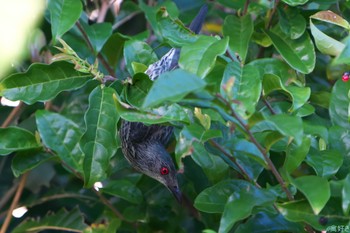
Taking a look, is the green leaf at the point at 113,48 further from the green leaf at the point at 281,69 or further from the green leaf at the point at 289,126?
the green leaf at the point at 289,126

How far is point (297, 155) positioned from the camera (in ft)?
7.27

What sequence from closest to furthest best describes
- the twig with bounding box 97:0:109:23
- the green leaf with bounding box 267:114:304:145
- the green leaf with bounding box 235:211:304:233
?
the green leaf with bounding box 267:114:304:145
the green leaf with bounding box 235:211:304:233
the twig with bounding box 97:0:109:23

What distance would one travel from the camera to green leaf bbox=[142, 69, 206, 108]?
172 centimetres

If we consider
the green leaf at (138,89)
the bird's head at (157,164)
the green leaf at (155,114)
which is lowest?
the bird's head at (157,164)

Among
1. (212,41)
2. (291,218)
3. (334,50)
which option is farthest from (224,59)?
(291,218)

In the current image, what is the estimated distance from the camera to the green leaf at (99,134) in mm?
2557

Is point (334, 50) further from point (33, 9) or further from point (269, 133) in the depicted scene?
point (33, 9)

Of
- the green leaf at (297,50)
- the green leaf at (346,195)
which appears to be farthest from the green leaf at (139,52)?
the green leaf at (346,195)

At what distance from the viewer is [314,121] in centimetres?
282

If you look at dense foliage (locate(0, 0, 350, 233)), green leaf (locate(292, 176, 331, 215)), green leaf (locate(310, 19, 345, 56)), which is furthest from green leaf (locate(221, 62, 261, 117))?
green leaf (locate(310, 19, 345, 56))

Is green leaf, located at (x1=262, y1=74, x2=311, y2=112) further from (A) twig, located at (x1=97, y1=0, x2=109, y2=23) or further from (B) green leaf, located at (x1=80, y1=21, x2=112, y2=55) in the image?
(A) twig, located at (x1=97, y1=0, x2=109, y2=23)

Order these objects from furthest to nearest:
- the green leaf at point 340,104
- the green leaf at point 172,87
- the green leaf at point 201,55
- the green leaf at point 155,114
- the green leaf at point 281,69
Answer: the green leaf at point 281,69 → the green leaf at point 340,104 → the green leaf at point 155,114 → the green leaf at point 201,55 → the green leaf at point 172,87

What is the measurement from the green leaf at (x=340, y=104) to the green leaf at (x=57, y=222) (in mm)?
1258

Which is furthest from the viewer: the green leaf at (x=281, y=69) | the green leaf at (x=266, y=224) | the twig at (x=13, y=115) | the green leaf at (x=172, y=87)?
the twig at (x=13, y=115)
